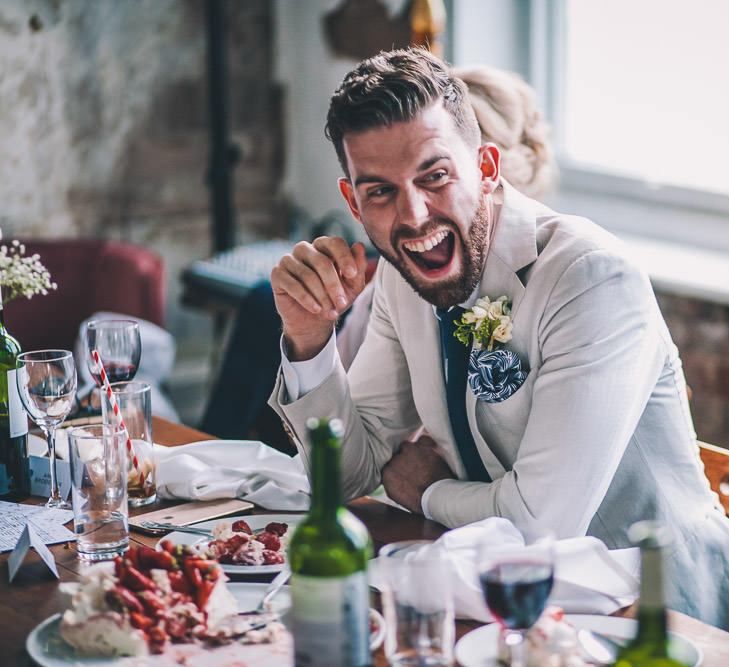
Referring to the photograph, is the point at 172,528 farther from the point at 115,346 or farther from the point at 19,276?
the point at 19,276

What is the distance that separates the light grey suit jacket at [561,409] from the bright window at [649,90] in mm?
1844

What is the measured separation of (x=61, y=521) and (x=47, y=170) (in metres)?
2.70

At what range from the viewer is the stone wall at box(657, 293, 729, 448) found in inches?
123

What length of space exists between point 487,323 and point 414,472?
272mm

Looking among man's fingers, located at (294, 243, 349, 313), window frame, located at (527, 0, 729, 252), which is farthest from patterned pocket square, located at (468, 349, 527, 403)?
window frame, located at (527, 0, 729, 252)

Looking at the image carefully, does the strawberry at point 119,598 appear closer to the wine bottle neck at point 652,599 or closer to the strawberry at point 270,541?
the strawberry at point 270,541

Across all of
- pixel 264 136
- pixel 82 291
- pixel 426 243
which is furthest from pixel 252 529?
pixel 264 136

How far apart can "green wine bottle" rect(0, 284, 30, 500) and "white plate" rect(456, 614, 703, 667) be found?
0.88 m

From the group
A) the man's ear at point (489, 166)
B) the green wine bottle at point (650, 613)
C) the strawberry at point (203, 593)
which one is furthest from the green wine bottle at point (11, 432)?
the green wine bottle at point (650, 613)

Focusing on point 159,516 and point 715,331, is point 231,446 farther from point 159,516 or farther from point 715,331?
point 715,331

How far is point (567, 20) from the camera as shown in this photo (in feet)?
12.8

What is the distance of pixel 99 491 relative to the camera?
60.1 inches

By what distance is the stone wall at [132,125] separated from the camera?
4078 mm

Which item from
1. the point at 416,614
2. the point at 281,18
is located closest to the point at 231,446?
the point at 416,614
